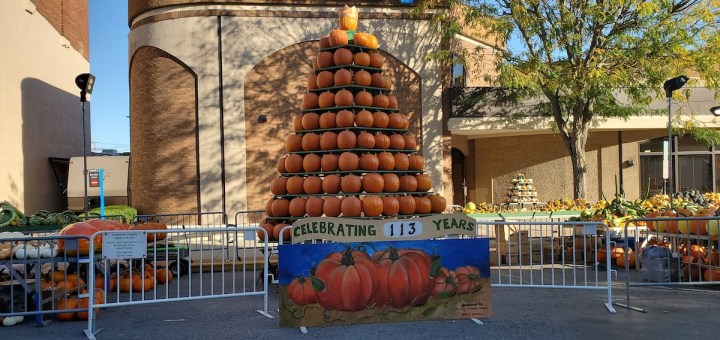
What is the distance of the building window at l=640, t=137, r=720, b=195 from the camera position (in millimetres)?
21438

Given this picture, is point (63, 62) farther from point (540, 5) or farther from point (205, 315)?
point (205, 315)

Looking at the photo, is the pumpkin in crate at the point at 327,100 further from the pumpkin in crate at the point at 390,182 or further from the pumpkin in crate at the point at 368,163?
the pumpkin in crate at the point at 390,182

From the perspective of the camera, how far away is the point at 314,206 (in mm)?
8227

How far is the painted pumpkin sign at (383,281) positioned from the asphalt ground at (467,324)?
0.54ft

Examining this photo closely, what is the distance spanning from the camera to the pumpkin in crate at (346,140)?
8320 millimetres

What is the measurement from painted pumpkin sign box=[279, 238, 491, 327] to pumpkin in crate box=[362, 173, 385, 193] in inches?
82.6

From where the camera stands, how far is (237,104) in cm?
1762

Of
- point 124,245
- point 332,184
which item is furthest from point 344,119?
Result: point 124,245

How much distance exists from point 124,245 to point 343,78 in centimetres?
398

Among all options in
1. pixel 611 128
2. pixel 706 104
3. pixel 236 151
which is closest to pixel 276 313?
pixel 236 151

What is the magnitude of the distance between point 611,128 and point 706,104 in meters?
3.40

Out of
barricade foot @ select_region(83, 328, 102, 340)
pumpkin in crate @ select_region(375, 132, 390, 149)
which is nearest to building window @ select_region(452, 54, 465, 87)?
pumpkin in crate @ select_region(375, 132, 390, 149)

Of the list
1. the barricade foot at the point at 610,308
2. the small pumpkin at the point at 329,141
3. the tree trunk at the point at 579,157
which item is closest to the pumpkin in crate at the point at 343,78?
the small pumpkin at the point at 329,141

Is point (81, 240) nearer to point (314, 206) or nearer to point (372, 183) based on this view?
point (314, 206)
